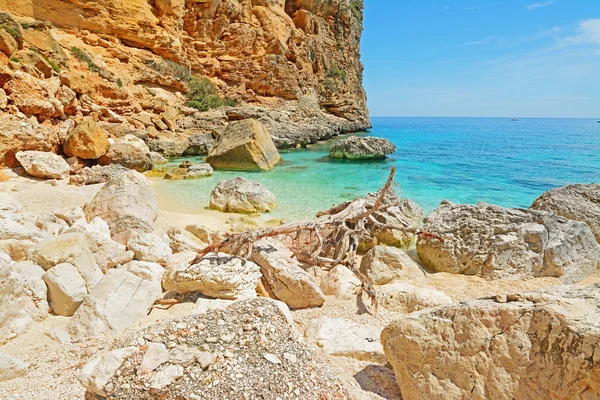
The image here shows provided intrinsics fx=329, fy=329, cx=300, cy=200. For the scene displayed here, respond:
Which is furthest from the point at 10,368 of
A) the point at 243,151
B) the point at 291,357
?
the point at 243,151

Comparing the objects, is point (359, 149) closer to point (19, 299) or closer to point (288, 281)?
point (288, 281)

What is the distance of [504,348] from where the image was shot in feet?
6.34

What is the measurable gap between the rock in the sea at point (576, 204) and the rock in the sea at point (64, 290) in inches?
304

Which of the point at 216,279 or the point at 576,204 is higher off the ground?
the point at 576,204

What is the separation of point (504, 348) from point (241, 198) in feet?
23.9

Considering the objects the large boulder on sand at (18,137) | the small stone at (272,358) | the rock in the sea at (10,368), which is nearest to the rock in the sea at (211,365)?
the small stone at (272,358)

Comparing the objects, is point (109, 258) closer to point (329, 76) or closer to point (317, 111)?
point (317, 111)

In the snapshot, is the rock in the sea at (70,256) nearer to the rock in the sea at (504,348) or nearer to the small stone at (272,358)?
the small stone at (272,358)

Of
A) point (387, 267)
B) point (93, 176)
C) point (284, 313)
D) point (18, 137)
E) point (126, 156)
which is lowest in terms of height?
point (387, 267)

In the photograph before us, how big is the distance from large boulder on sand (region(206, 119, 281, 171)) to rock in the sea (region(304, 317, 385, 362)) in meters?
12.2

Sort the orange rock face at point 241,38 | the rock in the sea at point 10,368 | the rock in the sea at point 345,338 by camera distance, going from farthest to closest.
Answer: the orange rock face at point 241,38 → the rock in the sea at point 345,338 → the rock in the sea at point 10,368

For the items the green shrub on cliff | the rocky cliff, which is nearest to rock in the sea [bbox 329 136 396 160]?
the rocky cliff

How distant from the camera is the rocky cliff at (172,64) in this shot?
12.4 meters

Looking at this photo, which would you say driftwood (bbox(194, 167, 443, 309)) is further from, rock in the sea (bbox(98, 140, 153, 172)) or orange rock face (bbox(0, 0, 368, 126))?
orange rock face (bbox(0, 0, 368, 126))
